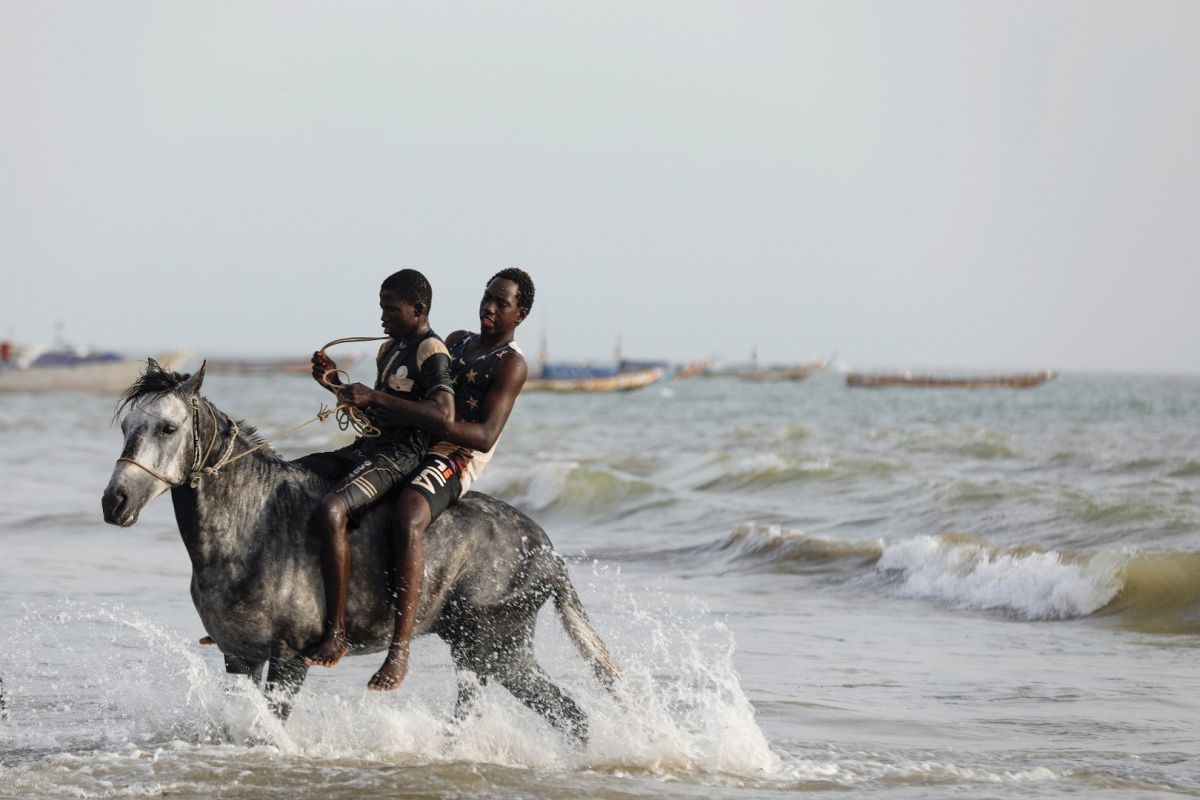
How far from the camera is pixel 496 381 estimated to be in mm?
6281

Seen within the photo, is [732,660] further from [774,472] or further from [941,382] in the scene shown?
[941,382]

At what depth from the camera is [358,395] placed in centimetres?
590

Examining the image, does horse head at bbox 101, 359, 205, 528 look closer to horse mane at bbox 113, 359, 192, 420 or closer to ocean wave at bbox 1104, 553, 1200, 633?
horse mane at bbox 113, 359, 192, 420

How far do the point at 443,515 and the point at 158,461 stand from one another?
4.20 feet

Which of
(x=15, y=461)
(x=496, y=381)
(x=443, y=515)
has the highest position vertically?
(x=496, y=381)

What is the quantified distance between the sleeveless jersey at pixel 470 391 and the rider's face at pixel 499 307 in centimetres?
9

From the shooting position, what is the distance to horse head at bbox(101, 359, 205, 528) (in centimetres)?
562

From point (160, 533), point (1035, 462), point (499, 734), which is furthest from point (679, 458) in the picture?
point (499, 734)

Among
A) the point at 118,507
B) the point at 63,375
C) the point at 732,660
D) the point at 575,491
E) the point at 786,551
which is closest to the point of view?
the point at 118,507

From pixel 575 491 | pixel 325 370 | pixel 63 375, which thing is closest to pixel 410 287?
pixel 325 370

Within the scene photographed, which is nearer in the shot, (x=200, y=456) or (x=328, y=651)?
(x=200, y=456)

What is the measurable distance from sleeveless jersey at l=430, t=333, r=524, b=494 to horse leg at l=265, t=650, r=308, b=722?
1025 mm

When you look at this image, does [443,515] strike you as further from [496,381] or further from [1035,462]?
[1035,462]

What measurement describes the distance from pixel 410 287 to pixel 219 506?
4.02 ft
